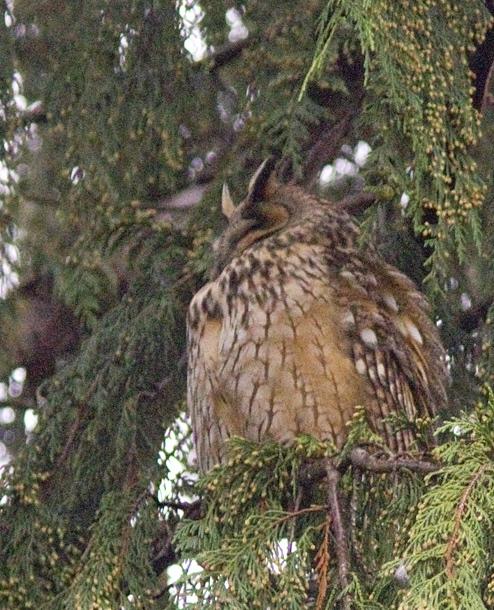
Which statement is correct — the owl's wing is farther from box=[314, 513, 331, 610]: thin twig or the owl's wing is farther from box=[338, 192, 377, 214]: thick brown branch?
box=[314, 513, 331, 610]: thin twig

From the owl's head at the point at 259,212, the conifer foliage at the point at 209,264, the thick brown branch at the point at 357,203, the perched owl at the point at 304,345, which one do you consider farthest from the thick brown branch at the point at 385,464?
the thick brown branch at the point at 357,203

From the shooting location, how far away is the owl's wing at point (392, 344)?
2887mm

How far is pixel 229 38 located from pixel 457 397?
133 cm

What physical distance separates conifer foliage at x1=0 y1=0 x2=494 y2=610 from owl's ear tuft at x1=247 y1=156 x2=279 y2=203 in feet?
0.21

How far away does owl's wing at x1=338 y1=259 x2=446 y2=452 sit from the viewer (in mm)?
2887

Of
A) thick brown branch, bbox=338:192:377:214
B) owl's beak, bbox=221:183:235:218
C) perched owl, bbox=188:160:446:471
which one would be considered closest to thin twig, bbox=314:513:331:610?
perched owl, bbox=188:160:446:471

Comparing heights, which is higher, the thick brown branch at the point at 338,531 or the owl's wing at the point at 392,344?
the owl's wing at the point at 392,344

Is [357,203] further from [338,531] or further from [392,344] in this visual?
[338,531]

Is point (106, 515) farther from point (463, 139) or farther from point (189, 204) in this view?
point (189, 204)

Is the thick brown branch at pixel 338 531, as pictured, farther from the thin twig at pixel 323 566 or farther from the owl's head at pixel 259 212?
the owl's head at pixel 259 212

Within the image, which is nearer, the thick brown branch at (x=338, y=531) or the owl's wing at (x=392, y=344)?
the thick brown branch at (x=338, y=531)

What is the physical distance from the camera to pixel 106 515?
2.57m

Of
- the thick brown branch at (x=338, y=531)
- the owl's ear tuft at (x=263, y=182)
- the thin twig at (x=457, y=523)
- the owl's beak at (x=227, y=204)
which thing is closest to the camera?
the thin twig at (x=457, y=523)

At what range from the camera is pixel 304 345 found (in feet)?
9.34
